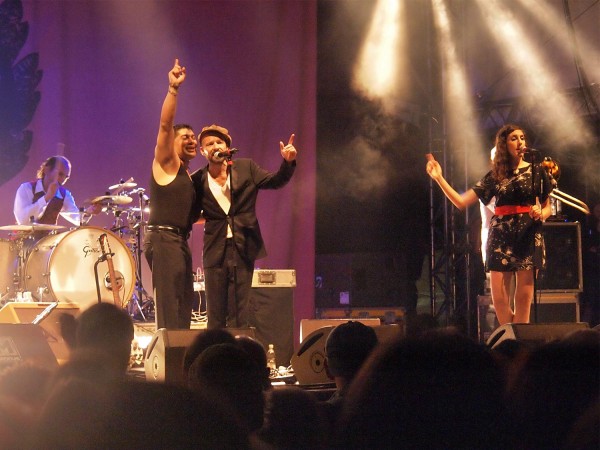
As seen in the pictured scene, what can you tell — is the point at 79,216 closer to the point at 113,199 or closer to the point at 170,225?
the point at 113,199

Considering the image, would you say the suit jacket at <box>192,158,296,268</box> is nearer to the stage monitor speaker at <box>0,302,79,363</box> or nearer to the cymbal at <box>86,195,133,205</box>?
the stage monitor speaker at <box>0,302,79,363</box>

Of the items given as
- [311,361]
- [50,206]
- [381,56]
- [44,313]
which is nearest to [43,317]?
[44,313]

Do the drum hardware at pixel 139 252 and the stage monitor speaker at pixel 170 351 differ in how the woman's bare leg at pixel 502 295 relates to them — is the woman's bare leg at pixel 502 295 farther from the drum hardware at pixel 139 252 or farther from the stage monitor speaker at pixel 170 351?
the drum hardware at pixel 139 252

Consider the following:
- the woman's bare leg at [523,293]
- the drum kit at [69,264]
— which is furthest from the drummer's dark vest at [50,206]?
the woman's bare leg at [523,293]

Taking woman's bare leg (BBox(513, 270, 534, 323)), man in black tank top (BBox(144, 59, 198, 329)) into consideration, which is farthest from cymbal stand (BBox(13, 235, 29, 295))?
woman's bare leg (BBox(513, 270, 534, 323))

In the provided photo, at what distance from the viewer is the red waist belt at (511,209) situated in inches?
240

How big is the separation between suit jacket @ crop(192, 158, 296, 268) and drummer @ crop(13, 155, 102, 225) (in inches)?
139

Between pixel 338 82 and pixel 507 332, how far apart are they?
7046 mm

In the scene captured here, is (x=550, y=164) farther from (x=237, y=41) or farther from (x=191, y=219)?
(x=237, y=41)

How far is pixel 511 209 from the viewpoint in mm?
6129

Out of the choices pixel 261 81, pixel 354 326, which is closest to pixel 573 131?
pixel 261 81

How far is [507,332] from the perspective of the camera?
4.50 m

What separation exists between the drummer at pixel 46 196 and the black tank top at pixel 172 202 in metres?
3.69

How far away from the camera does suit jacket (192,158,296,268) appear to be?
18.5ft
